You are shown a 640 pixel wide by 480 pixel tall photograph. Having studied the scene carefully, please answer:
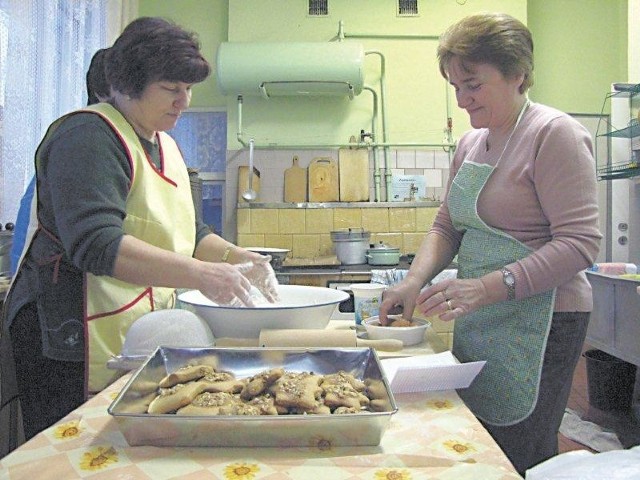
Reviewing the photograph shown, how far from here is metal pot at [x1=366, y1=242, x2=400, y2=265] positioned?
376cm

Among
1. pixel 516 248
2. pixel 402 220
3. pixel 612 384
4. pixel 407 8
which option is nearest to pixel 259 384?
pixel 516 248

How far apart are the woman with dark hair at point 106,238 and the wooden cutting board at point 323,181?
3032 millimetres

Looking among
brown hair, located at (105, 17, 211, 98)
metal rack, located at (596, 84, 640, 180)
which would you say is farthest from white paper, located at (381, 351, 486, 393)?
metal rack, located at (596, 84, 640, 180)

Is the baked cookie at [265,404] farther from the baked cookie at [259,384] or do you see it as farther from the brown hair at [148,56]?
the brown hair at [148,56]

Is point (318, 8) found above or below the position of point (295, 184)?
above

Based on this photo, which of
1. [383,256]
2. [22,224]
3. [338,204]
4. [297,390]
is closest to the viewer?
[297,390]

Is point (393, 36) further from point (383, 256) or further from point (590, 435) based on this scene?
point (590, 435)

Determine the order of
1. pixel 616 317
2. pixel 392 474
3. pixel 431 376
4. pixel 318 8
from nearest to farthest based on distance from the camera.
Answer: pixel 392 474, pixel 431 376, pixel 616 317, pixel 318 8

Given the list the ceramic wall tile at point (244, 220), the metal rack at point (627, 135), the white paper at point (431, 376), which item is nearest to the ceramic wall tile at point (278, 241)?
the ceramic wall tile at point (244, 220)

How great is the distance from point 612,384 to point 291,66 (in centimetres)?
307

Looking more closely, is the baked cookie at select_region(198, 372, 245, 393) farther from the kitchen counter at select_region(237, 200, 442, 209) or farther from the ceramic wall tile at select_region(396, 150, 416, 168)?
the ceramic wall tile at select_region(396, 150, 416, 168)

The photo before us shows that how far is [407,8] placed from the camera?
461cm

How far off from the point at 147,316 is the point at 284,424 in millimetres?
488

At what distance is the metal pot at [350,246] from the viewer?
12.7 feet
